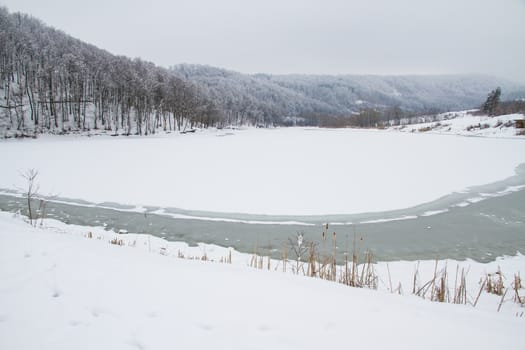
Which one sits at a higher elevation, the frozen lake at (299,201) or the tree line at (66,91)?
the tree line at (66,91)

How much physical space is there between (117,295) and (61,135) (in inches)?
1696

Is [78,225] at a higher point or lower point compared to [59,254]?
lower

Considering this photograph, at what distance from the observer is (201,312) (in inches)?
108

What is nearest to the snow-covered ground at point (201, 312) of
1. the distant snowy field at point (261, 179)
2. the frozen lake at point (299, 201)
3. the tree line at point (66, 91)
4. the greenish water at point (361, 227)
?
the greenish water at point (361, 227)

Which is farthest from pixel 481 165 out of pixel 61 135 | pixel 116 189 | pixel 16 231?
pixel 61 135

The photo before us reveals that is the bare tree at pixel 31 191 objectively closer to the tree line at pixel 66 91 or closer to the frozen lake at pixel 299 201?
the frozen lake at pixel 299 201

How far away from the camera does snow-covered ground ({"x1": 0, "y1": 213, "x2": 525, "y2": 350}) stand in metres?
2.37

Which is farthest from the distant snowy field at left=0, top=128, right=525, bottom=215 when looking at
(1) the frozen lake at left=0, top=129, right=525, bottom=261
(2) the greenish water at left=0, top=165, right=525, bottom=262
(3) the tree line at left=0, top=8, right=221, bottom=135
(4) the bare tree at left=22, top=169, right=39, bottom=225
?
(3) the tree line at left=0, top=8, right=221, bottom=135

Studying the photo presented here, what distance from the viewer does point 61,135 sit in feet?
121

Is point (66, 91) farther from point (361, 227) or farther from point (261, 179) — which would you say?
point (361, 227)

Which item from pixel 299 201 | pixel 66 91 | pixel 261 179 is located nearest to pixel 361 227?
pixel 299 201

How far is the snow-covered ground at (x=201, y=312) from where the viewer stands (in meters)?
2.37

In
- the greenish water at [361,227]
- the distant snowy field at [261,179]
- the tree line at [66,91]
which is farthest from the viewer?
the tree line at [66,91]

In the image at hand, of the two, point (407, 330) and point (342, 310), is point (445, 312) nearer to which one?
point (407, 330)
